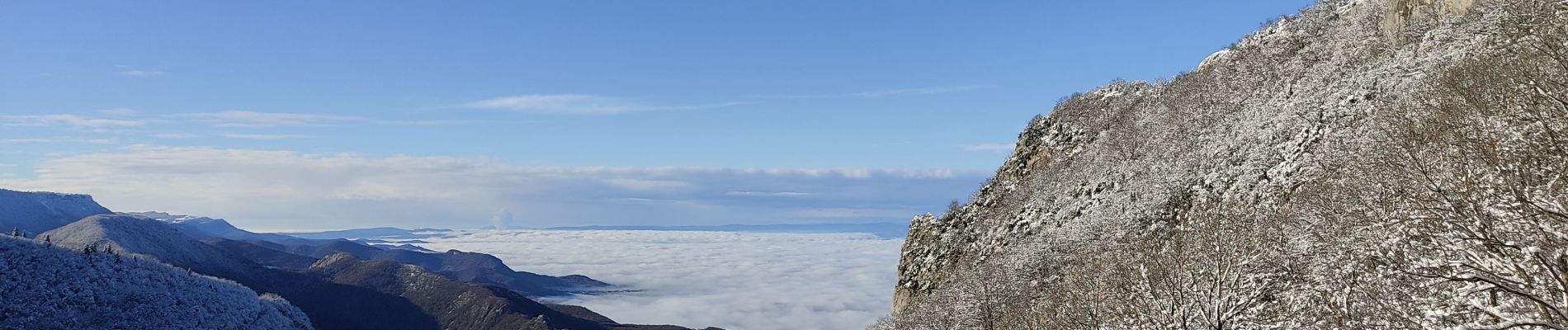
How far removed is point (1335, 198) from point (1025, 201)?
81.5 ft

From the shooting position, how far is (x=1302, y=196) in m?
27.3

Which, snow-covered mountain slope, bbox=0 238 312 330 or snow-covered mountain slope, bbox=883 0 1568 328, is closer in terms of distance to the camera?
snow-covered mountain slope, bbox=883 0 1568 328

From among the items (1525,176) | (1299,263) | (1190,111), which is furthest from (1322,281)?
(1190,111)

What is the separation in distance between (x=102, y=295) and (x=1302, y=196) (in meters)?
167

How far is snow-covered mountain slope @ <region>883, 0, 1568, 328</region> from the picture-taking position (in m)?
14.3

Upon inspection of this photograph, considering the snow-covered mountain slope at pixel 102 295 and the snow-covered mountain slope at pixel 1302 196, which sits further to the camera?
the snow-covered mountain slope at pixel 102 295

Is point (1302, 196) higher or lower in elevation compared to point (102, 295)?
higher

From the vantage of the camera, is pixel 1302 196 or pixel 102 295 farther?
pixel 102 295

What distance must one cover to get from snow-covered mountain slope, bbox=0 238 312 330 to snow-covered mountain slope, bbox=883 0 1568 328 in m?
136

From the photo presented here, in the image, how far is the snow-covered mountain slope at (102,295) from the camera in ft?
400

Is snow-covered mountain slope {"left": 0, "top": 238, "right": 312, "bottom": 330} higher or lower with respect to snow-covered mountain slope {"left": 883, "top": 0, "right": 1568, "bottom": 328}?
lower

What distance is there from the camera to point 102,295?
128750 mm

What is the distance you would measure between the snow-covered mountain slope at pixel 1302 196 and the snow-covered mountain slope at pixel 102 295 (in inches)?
5368

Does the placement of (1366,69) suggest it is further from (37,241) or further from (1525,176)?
(37,241)
